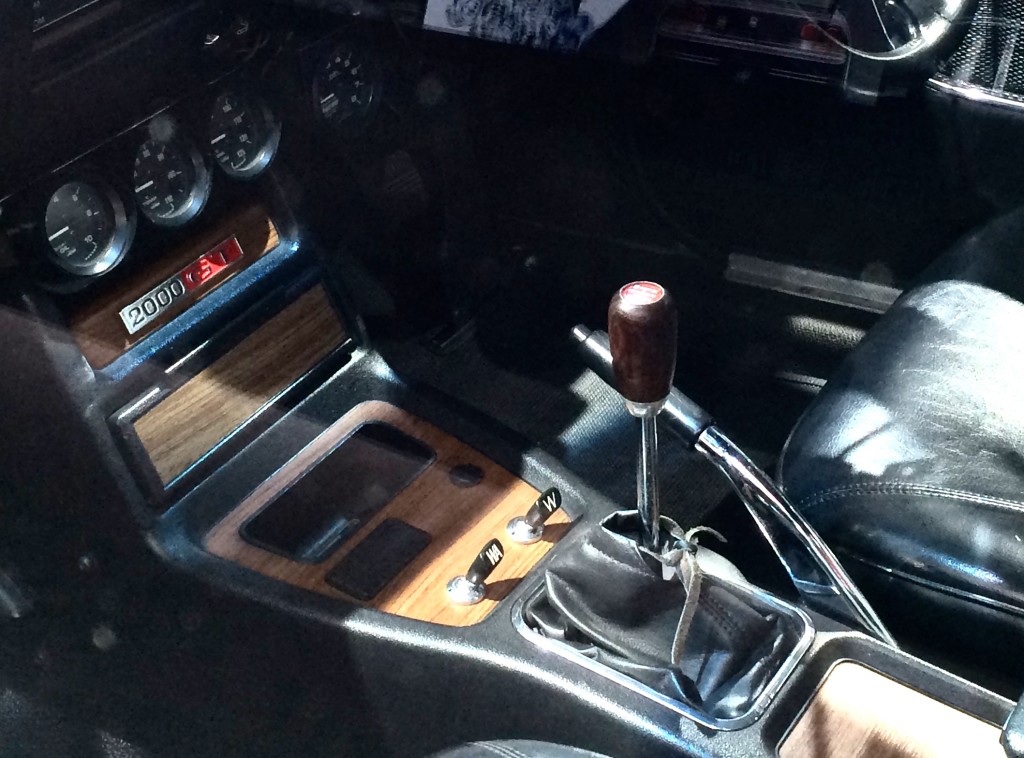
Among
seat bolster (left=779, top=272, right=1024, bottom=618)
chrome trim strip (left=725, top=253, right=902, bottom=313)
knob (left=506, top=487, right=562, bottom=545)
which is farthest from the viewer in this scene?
chrome trim strip (left=725, top=253, right=902, bottom=313)

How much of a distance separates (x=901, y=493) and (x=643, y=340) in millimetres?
396

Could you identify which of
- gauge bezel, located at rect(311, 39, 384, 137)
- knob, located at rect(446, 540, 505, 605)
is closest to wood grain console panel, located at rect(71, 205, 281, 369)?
gauge bezel, located at rect(311, 39, 384, 137)

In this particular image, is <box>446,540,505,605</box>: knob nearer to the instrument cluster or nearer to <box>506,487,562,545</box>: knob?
<box>506,487,562,545</box>: knob

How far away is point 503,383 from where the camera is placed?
179 centimetres

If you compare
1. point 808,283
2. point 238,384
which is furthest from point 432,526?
point 808,283

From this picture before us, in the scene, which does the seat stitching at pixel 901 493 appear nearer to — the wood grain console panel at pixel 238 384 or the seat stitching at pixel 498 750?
the seat stitching at pixel 498 750

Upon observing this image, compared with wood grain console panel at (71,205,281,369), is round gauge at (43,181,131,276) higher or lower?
Answer: higher

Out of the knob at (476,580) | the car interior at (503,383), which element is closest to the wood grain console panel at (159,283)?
the car interior at (503,383)

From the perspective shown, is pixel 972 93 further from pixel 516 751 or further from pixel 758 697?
pixel 516 751

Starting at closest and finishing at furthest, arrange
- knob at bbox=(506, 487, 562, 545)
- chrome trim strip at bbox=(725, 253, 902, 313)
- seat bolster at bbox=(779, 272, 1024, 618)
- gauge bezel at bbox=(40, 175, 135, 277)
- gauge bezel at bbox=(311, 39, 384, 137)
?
seat bolster at bbox=(779, 272, 1024, 618), gauge bezel at bbox=(40, 175, 135, 277), knob at bbox=(506, 487, 562, 545), gauge bezel at bbox=(311, 39, 384, 137), chrome trim strip at bbox=(725, 253, 902, 313)

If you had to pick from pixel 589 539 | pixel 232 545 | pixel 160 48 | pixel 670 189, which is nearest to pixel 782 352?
pixel 670 189

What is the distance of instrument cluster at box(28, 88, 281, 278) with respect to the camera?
1.19 metres

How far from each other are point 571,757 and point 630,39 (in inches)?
40.6

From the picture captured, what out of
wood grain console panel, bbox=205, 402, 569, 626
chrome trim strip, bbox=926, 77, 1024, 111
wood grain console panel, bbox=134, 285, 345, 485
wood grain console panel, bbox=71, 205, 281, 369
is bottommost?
wood grain console panel, bbox=205, 402, 569, 626
